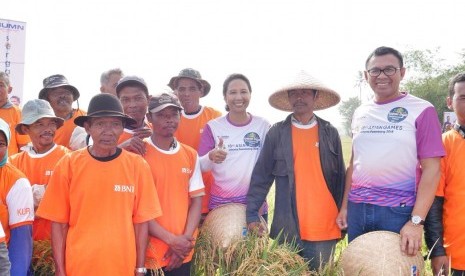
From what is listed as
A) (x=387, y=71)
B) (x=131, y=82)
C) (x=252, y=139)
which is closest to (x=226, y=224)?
(x=252, y=139)

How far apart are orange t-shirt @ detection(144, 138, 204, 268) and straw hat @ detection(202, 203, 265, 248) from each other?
25 cm

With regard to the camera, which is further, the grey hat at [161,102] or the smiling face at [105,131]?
the grey hat at [161,102]

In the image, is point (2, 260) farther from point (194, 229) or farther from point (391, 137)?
point (391, 137)

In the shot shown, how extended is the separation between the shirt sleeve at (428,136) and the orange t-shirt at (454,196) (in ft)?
0.91

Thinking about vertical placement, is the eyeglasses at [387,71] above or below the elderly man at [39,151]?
above

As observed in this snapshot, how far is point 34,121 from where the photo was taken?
369cm

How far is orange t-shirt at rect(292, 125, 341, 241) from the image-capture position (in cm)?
383

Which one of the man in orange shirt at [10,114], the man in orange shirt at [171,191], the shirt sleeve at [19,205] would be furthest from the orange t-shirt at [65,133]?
the shirt sleeve at [19,205]

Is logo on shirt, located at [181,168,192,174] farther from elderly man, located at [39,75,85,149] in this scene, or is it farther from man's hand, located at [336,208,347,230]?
elderly man, located at [39,75,85,149]

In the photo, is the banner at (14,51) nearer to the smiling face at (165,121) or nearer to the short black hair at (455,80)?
the smiling face at (165,121)

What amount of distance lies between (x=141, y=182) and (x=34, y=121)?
1193mm

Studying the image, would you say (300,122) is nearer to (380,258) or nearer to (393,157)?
(393,157)

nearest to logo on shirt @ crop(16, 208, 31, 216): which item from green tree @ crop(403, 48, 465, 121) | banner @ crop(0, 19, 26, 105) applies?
banner @ crop(0, 19, 26, 105)

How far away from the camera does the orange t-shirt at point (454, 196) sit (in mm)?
3467
